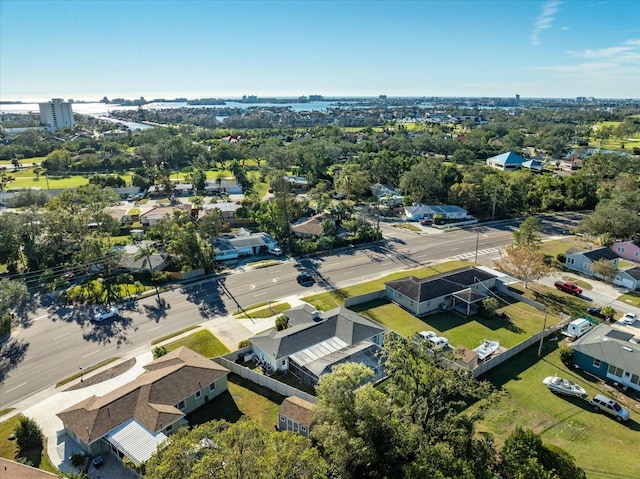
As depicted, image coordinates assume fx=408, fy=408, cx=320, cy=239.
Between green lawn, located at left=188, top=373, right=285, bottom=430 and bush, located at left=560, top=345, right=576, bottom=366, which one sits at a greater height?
bush, located at left=560, top=345, right=576, bottom=366

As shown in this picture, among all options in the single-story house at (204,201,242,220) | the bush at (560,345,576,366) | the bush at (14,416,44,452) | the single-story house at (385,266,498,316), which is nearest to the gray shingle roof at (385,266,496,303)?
the single-story house at (385,266,498,316)

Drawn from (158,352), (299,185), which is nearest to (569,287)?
(158,352)

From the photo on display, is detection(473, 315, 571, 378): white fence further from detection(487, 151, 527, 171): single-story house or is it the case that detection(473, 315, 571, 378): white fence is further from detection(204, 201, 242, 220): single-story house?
detection(487, 151, 527, 171): single-story house

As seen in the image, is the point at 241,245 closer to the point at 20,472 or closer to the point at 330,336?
the point at 330,336

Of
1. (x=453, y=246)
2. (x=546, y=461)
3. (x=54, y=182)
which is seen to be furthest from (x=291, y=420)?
(x=54, y=182)

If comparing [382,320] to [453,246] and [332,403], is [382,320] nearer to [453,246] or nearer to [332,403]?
[332,403]
